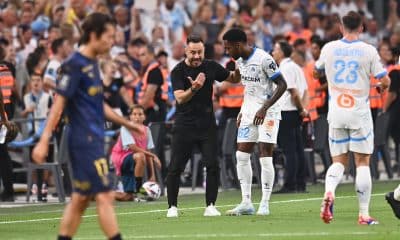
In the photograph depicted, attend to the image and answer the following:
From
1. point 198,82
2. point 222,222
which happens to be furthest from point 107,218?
point 198,82

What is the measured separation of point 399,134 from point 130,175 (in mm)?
6595

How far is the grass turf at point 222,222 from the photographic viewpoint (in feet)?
47.4

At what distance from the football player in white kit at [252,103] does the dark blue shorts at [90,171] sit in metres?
5.18

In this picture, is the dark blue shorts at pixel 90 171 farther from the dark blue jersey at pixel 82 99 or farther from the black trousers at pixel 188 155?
the black trousers at pixel 188 155

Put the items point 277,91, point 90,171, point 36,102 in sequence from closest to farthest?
point 90,171
point 277,91
point 36,102

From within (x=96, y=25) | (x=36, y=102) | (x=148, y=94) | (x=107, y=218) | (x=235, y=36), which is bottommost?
(x=107, y=218)

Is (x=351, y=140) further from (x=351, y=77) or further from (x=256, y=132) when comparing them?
(x=256, y=132)

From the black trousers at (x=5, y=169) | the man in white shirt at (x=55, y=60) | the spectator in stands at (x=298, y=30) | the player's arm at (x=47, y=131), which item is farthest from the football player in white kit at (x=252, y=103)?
the spectator in stands at (x=298, y=30)

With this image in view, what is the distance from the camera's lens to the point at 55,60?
2411 centimetres

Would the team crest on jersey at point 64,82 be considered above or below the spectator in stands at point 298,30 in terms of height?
below

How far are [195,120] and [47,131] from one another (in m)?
5.51

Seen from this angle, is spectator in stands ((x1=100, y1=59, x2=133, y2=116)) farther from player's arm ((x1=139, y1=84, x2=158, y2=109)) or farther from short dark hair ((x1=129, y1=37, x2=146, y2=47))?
short dark hair ((x1=129, y1=37, x2=146, y2=47))

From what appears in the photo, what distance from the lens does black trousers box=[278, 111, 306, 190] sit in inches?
866

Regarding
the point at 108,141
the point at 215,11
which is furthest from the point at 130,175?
the point at 215,11
